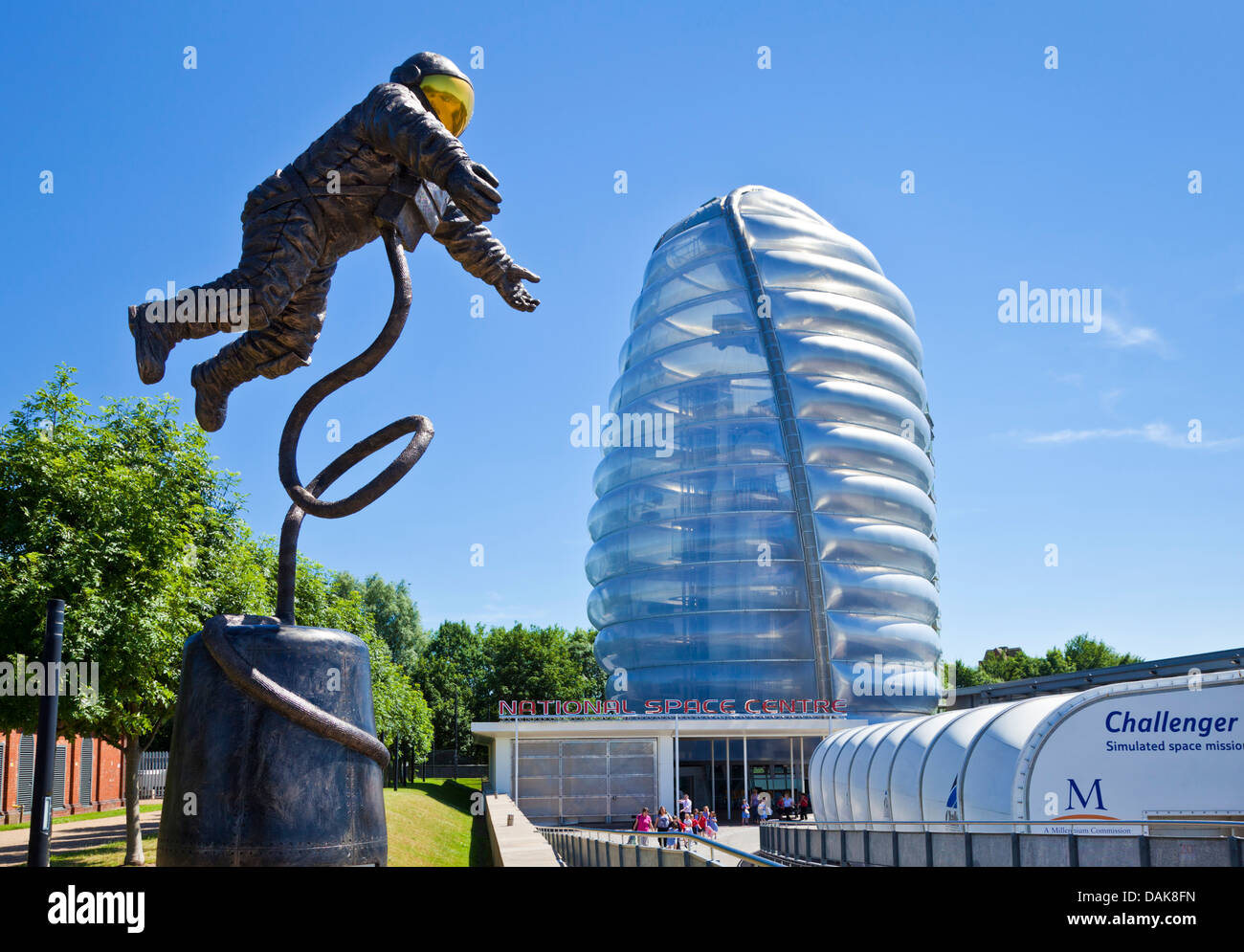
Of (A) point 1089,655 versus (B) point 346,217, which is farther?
(A) point 1089,655

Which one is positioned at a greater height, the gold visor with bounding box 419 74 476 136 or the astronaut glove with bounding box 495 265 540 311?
the gold visor with bounding box 419 74 476 136

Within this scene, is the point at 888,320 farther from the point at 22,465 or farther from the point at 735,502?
the point at 22,465

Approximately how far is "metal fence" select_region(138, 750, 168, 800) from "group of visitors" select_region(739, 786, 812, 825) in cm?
2682

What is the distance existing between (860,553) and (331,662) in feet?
176

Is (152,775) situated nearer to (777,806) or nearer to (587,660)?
(777,806)

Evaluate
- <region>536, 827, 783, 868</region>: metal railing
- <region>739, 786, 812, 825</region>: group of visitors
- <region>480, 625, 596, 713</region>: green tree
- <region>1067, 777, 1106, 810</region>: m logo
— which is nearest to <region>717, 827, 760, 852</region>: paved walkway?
<region>739, 786, 812, 825</region>: group of visitors

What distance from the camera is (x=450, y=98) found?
6953 millimetres

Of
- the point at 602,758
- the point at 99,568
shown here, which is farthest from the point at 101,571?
the point at 602,758

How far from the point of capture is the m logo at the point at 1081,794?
16.6 meters

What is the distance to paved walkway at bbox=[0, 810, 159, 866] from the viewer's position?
978 inches

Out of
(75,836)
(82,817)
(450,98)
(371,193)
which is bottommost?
(82,817)

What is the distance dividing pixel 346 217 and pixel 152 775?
5135 cm

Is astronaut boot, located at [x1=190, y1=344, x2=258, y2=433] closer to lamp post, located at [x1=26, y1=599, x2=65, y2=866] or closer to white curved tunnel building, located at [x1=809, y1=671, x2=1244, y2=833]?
lamp post, located at [x1=26, y1=599, x2=65, y2=866]

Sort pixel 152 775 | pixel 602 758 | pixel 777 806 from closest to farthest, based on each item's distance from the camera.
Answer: pixel 602 758 < pixel 152 775 < pixel 777 806
